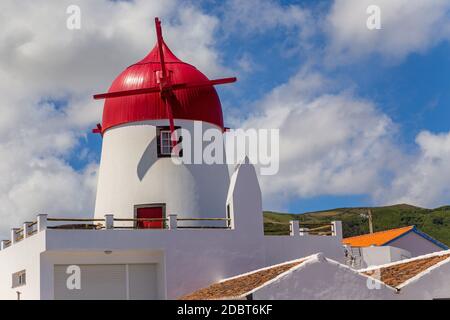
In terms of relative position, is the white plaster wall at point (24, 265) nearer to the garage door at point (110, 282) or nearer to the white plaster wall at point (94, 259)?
the white plaster wall at point (94, 259)

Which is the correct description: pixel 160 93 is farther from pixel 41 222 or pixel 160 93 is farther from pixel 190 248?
pixel 41 222

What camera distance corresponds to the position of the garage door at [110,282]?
2738 centimetres

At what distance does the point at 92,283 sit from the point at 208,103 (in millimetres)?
8568

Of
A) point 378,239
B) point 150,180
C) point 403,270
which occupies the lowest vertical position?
point 403,270

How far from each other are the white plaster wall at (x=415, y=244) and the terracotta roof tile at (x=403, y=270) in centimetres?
1679

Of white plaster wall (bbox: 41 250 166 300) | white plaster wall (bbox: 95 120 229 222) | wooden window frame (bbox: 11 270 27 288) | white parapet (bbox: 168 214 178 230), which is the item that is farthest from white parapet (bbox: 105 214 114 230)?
wooden window frame (bbox: 11 270 27 288)

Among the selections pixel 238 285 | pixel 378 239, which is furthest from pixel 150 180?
pixel 378 239

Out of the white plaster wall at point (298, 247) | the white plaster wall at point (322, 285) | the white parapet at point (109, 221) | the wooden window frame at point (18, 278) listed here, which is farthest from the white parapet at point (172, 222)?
the white plaster wall at point (322, 285)

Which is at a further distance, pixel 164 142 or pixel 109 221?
pixel 164 142

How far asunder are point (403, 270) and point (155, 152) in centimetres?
1029

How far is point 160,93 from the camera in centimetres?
3109

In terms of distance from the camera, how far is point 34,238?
27312mm
